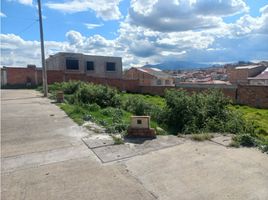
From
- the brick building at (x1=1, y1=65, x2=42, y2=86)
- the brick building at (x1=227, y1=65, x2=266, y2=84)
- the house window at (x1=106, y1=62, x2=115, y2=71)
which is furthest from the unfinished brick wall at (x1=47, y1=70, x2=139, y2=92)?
the brick building at (x1=227, y1=65, x2=266, y2=84)

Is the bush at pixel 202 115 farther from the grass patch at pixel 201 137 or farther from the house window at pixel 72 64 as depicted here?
the house window at pixel 72 64

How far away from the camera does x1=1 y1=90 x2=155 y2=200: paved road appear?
10.2 ft

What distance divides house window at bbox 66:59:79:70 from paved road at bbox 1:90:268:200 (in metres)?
30.3

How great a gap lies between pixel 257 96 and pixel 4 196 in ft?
48.8

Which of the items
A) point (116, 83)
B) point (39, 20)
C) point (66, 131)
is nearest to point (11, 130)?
point (66, 131)

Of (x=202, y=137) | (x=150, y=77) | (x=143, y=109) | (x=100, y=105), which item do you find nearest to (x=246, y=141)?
(x=202, y=137)

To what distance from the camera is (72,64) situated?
34812 millimetres

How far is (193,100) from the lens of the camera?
7.72 m

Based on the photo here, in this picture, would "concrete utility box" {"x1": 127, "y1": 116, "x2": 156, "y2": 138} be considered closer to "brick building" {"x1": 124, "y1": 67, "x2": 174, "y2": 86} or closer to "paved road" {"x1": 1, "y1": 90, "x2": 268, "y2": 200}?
"paved road" {"x1": 1, "y1": 90, "x2": 268, "y2": 200}

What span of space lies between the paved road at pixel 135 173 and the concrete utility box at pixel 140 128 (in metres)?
0.87

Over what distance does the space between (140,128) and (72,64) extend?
30986mm

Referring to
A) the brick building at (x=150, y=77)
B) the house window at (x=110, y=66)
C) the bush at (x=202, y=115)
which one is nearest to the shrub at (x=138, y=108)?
the bush at (x=202, y=115)

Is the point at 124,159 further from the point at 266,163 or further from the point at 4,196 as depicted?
the point at 266,163

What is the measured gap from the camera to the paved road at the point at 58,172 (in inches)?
123
